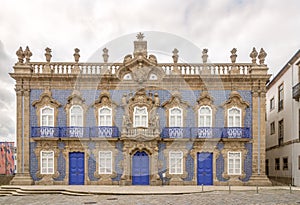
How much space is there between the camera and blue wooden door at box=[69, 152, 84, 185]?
2089cm

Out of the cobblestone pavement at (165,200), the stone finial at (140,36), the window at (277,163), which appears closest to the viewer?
the cobblestone pavement at (165,200)

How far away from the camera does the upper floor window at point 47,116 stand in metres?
21.2

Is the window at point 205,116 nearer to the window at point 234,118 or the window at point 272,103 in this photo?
the window at point 234,118

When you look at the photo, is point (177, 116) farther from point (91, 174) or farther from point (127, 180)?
point (91, 174)

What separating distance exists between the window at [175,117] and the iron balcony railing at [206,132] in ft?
1.31

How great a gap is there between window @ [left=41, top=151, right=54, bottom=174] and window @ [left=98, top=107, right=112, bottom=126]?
138 inches

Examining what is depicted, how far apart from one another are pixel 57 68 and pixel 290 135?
600 inches

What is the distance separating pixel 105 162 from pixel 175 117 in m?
4.98

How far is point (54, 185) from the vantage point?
67.2 ft

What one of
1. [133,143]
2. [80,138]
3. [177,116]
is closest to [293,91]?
[177,116]

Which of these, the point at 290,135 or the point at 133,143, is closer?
the point at 133,143

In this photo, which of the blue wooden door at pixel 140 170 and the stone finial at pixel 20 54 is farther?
the stone finial at pixel 20 54

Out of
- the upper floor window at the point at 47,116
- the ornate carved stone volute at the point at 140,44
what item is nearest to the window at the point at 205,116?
the ornate carved stone volute at the point at 140,44

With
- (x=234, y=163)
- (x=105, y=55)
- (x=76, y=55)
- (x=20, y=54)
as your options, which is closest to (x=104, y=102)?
(x=105, y=55)
